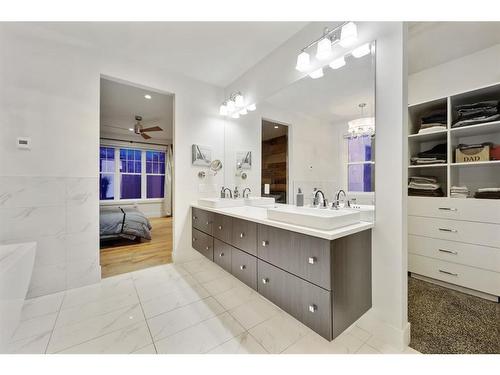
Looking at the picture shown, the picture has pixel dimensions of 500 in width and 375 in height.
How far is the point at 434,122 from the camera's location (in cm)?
206

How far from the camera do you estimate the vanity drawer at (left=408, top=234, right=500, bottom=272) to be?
1.70 meters

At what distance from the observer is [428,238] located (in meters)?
2.06

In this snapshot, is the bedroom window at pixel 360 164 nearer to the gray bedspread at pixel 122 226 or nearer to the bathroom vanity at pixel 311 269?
the bathroom vanity at pixel 311 269

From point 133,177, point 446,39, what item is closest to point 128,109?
point 133,177

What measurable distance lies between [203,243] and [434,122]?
280 centimetres

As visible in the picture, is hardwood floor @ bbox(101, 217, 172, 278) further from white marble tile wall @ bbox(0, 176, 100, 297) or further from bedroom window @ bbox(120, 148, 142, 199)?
bedroom window @ bbox(120, 148, 142, 199)

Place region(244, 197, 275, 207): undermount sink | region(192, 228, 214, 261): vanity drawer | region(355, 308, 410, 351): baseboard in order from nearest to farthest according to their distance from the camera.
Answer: region(355, 308, 410, 351): baseboard, region(192, 228, 214, 261): vanity drawer, region(244, 197, 275, 207): undermount sink

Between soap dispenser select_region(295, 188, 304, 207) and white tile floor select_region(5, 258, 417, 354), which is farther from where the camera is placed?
soap dispenser select_region(295, 188, 304, 207)

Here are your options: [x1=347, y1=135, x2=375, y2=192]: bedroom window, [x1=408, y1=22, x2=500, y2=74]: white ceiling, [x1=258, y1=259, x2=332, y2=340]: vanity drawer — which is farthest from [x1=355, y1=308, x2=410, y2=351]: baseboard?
[x1=408, y1=22, x2=500, y2=74]: white ceiling

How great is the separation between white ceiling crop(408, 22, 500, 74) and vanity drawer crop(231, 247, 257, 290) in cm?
230

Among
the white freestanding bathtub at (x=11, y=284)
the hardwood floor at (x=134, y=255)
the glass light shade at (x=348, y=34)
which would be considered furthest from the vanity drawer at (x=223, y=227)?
the glass light shade at (x=348, y=34)

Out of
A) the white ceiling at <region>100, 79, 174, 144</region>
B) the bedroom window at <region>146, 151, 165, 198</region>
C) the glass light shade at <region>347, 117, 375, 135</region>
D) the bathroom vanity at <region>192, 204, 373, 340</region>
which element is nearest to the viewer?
the bathroom vanity at <region>192, 204, 373, 340</region>

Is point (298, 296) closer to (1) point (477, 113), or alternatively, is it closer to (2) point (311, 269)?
(2) point (311, 269)
